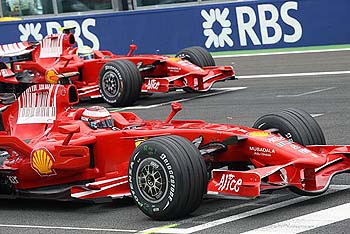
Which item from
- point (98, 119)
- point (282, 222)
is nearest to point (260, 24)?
point (98, 119)

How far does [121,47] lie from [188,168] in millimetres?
17685

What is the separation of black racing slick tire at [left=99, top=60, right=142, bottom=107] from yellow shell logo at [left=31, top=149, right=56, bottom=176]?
7545 mm

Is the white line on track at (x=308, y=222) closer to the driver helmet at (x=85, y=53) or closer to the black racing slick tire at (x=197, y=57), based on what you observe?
the black racing slick tire at (x=197, y=57)

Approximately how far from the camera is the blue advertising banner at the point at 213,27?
22.8 m

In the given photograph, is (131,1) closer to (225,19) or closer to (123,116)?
(225,19)

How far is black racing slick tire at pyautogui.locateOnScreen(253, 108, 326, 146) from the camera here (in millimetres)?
9156

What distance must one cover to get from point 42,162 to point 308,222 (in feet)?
9.57

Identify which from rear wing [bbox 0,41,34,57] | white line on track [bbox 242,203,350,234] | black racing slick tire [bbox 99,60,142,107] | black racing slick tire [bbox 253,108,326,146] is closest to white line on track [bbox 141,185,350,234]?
white line on track [bbox 242,203,350,234]

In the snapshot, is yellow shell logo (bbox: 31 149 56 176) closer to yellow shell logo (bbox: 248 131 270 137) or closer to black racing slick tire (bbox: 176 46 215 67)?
yellow shell logo (bbox: 248 131 270 137)

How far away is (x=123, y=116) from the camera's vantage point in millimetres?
10180

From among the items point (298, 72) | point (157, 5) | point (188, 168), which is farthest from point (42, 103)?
point (157, 5)

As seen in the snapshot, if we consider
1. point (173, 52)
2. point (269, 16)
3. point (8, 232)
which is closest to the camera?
point (8, 232)

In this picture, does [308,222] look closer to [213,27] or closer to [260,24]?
[260,24]

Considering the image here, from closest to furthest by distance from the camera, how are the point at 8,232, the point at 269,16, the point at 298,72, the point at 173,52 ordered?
the point at 8,232 < the point at 298,72 < the point at 269,16 < the point at 173,52
